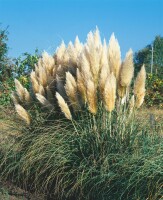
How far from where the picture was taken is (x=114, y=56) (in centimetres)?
559

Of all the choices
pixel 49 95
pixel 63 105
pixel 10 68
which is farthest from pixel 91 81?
pixel 10 68

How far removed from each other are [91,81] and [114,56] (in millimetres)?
535

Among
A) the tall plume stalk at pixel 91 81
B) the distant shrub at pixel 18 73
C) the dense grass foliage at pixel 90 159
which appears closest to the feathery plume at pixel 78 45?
the tall plume stalk at pixel 91 81

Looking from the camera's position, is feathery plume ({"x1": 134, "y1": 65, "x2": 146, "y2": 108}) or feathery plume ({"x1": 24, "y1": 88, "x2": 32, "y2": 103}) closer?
feathery plume ({"x1": 134, "y1": 65, "x2": 146, "y2": 108})

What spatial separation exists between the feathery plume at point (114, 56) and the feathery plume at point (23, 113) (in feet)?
3.89

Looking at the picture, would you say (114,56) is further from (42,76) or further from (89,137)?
(42,76)

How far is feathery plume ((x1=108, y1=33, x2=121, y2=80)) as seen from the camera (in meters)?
5.55

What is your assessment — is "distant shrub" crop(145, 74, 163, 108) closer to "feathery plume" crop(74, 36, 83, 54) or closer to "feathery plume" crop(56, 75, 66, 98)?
"feathery plume" crop(74, 36, 83, 54)

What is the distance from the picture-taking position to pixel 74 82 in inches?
216

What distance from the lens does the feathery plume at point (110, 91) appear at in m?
5.06

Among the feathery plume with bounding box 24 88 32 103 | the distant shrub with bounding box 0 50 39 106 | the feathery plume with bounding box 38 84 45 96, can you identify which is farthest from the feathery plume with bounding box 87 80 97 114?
the distant shrub with bounding box 0 50 39 106

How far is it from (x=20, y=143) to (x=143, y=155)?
192 cm

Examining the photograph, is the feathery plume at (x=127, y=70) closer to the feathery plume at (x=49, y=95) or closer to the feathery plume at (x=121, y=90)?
the feathery plume at (x=121, y=90)

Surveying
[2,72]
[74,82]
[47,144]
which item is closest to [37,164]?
[47,144]
